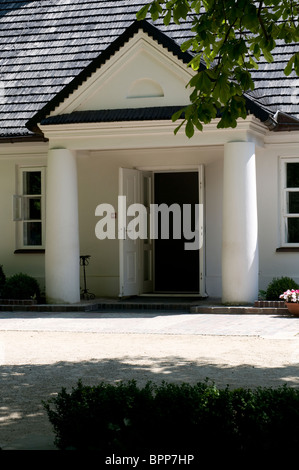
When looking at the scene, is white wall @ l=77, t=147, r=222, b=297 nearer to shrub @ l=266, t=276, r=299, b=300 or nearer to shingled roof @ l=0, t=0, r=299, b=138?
shingled roof @ l=0, t=0, r=299, b=138

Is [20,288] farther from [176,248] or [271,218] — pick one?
[176,248]

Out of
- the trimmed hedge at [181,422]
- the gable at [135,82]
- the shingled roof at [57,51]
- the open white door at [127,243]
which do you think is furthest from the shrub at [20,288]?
the trimmed hedge at [181,422]

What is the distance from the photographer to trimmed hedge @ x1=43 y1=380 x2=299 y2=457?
221 inches

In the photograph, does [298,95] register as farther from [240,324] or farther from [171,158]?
[240,324]

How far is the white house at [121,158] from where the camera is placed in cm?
1612

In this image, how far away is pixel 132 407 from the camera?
5.93 meters

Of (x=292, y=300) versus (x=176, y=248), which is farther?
(x=176, y=248)

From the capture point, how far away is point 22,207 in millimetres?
19484

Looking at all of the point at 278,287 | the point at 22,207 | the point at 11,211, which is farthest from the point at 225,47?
the point at 11,211

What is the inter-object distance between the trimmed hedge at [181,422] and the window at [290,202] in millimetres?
11894

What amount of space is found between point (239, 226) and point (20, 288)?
4.72 m

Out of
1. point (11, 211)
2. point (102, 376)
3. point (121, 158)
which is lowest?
point (102, 376)

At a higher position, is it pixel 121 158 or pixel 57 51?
pixel 57 51

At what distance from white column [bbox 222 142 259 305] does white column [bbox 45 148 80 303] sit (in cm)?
320
